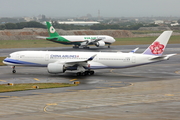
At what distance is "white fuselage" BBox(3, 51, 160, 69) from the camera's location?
49375 mm

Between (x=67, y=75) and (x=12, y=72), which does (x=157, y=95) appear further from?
(x=12, y=72)

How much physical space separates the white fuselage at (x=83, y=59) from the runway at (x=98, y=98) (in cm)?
192

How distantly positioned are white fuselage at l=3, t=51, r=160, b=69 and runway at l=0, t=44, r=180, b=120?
1.92 m

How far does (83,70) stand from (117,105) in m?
20.6

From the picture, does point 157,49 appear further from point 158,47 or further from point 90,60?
point 90,60

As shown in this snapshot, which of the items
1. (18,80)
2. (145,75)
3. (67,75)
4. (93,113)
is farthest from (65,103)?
(145,75)

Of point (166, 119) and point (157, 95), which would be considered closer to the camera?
point (166, 119)

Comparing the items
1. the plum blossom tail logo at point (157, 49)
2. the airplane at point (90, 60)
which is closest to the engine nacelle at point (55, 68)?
the airplane at point (90, 60)

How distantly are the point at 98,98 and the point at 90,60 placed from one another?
16.4 m

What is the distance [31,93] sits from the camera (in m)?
34.9

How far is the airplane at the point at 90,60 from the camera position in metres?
48.5

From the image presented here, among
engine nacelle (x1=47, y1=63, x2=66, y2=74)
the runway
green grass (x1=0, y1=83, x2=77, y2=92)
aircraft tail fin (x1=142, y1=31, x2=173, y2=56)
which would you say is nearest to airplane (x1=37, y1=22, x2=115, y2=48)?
the runway

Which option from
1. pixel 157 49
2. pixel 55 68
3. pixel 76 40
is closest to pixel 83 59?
pixel 55 68

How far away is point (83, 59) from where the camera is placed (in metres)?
50.2
